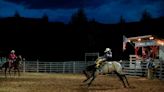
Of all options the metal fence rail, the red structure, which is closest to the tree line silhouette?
the metal fence rail

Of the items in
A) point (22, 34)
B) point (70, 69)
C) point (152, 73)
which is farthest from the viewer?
point (22, 34)

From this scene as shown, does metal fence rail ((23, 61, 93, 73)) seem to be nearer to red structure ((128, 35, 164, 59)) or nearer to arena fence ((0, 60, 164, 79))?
arena fence ((0, 60, 164, 79))

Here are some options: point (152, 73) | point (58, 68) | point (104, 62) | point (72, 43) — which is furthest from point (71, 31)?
point (104, 62)

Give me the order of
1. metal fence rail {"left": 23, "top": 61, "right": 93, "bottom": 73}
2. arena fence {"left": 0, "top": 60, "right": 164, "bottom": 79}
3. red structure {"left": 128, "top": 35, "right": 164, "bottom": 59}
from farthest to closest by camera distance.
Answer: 1. metal fence rail {"left": 23, "top": 61, "right": 93, "bottom": 73}
2. arena fence {"left": 0, "top": 60, "right": 164, "bottom": 79}
3. red structure {"left": 128, "top": 35, "right": 164, "bottom": 59}

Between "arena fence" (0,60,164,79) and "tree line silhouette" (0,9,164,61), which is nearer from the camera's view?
"arena fence" (0,60,164,79)

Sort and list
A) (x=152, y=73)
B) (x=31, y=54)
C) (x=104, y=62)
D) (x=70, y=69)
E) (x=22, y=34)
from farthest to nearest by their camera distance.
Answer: (x=22, y=34) → (x=31, y=54) → (x=70, y=69) → (x=152, y=73) → (x=104, y=62)

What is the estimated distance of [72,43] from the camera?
72.6 metres

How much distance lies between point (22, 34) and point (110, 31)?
19988mm

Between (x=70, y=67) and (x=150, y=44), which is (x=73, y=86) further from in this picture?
(x=70, y=67)

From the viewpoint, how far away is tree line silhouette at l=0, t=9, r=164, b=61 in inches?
2694

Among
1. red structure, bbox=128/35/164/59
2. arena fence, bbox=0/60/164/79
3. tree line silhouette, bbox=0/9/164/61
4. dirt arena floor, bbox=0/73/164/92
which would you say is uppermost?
tree line silhouette, bbox=0/9/164/61

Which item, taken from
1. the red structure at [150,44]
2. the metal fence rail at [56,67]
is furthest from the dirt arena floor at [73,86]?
the metal fence rail at [56,67]

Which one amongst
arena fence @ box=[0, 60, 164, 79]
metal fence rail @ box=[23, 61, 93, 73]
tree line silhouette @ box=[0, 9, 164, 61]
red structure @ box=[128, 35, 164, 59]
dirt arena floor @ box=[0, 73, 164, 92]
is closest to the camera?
dirt arena floor @ box=[0, 73, 164, 92]

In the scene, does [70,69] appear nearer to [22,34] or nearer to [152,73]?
[152,73]
